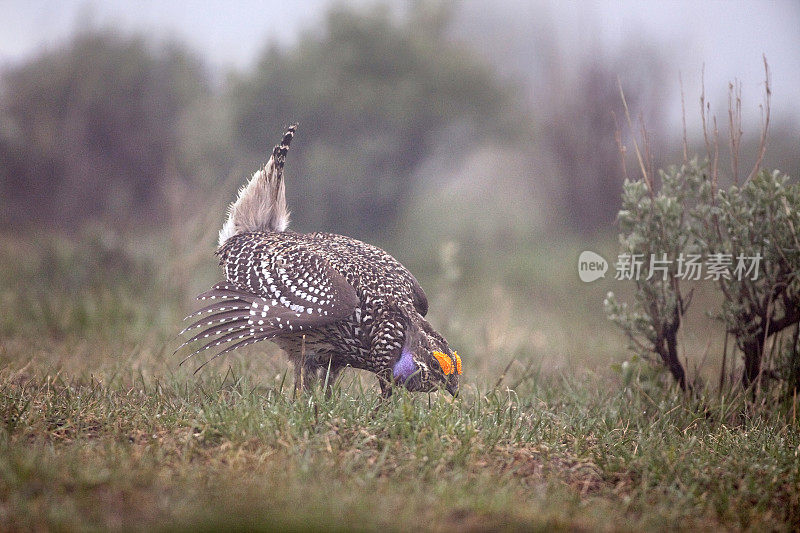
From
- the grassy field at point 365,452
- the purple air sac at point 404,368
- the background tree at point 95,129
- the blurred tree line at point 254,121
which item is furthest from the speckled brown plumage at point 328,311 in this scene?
the background tree at point 95,129

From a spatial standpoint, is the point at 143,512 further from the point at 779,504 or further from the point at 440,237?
the point at 440,237

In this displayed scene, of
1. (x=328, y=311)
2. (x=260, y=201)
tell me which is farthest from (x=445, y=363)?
(x=260, y=201)

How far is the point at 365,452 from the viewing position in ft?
10.4

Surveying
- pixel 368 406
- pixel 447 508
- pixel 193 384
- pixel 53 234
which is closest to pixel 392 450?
pixel 368 406

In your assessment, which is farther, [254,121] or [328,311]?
[254,121]

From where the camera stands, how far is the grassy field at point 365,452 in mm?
2455

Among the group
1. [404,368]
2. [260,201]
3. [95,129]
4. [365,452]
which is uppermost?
[95,129]

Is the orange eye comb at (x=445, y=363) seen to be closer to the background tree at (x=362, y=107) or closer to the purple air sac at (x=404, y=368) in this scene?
the purple air sac at (x=404, y=368)

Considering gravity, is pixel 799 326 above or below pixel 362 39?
below

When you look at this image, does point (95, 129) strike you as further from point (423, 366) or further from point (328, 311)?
point (423, 366)

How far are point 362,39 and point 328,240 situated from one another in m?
8.61

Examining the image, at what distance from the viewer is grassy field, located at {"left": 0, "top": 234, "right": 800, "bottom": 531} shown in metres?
2.46

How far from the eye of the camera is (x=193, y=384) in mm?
4176

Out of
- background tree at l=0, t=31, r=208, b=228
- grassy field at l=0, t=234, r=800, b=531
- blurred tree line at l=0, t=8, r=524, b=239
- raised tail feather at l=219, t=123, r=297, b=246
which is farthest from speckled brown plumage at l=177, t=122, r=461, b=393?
background tree at l=0, t=31, r=208, b=228
